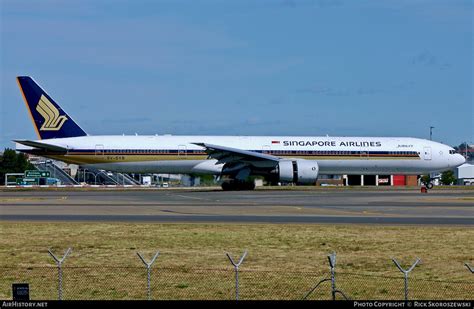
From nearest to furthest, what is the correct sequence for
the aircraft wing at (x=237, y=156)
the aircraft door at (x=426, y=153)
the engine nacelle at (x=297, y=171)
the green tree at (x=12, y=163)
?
the aircraft wing at (x=237, y=156), the engine nacelle at (x=297, y=171), the aircraft door at (x=426, y=153), the green tree at (x=12, y=163)

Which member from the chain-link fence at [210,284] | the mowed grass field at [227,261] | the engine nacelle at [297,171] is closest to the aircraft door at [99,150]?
the engine nacelle at [297,171]

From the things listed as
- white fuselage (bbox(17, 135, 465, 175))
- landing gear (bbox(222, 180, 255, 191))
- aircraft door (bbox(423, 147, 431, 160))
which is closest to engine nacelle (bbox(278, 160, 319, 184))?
white fuselage (bbox(17, 135, 465, 175))

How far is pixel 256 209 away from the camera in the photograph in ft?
121

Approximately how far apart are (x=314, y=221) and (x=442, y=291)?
47.2 ft

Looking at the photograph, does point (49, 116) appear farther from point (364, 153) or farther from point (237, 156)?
point (364, 153)

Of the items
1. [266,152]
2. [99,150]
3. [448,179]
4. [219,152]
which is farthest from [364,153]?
[448,179]

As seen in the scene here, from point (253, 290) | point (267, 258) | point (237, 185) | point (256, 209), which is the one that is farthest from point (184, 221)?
point (237, 185)

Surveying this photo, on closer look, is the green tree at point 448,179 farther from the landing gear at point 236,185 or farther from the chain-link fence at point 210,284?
the chain-link fence at point 210,284

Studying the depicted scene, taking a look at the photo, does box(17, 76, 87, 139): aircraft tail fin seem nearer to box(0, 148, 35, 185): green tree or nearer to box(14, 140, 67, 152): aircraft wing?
box(14, 140, 67, 152): aircraft wing

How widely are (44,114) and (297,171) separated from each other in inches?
765

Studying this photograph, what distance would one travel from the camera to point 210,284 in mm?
16828

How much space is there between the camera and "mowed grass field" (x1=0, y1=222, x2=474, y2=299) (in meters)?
16.3

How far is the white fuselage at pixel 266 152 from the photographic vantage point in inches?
2319

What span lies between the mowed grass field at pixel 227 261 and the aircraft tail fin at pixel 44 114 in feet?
104
